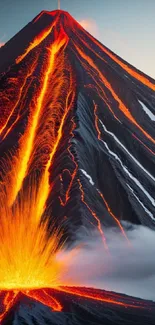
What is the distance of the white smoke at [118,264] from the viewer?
30.4 meters

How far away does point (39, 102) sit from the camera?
44438mm

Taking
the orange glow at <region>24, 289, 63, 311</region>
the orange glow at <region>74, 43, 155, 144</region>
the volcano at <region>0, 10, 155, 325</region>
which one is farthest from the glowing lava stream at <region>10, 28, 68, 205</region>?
the orange glow at <region>24, 289, 63, 311</region>

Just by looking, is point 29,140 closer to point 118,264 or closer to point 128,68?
point 118,264

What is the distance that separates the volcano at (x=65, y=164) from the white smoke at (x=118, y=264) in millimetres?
486

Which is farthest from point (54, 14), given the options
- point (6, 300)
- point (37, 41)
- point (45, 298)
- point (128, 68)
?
point (6, 300)

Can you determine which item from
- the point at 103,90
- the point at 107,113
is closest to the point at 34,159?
the point at 107,113

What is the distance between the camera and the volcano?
20.0 m

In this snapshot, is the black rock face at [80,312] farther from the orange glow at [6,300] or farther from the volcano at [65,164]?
the orange glow at [6,300]

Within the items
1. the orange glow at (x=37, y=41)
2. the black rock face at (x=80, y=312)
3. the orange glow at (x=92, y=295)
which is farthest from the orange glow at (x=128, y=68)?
the black rock face at (x=80, y=312)

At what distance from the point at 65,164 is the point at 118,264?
6.84m

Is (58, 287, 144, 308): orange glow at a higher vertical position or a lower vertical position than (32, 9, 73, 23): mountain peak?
lower

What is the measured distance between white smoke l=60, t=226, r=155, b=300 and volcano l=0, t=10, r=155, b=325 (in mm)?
486

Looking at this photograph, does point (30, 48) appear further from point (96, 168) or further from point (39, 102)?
point (96, 168)

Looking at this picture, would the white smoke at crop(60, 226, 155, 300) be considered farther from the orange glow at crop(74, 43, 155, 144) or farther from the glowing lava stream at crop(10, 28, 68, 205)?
the orange glow at crop(74, 43, 155, 144)
